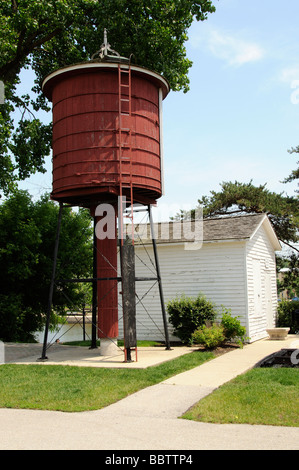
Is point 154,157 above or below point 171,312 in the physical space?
above

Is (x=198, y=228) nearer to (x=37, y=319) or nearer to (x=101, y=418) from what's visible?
(x=37, y=319)

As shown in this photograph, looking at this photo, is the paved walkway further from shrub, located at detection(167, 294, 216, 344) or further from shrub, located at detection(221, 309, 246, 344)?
shrub, located at detection(167, 294, 216, 344)

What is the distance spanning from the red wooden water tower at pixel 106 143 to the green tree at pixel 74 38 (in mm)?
2713

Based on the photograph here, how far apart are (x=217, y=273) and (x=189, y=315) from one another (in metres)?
1.83

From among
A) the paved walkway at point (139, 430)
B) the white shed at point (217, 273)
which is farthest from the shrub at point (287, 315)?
the paved walkway at point (139, 430)

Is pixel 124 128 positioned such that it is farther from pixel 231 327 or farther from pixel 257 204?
pixel 257 204

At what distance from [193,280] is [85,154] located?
6.34 m

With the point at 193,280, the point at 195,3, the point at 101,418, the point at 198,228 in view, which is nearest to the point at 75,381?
the point at 101,418

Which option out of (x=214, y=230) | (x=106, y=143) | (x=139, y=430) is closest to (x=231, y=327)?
(x=214, y=230)

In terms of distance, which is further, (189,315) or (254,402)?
(189,315)

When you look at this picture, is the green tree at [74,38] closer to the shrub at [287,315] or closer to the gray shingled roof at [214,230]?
the gray shingled roof at [214,230]

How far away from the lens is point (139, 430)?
19.2ft

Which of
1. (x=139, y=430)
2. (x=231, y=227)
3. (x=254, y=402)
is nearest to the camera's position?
(x=139, y=430)
